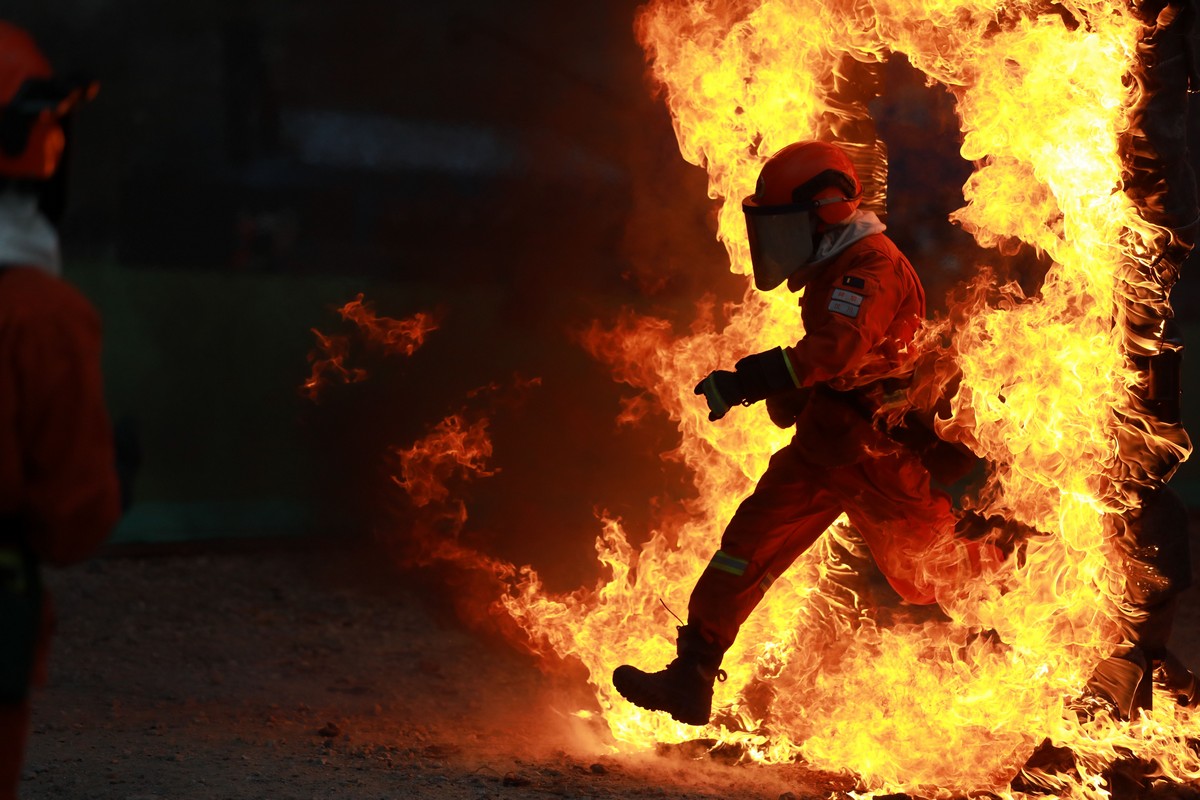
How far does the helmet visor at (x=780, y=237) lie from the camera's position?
13.9 feet

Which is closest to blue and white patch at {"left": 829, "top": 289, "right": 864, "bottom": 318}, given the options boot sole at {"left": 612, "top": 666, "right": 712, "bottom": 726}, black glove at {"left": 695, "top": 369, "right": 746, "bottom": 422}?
black glove at {"left": 695, "top": 369, "right": 746, "bottom": 422}

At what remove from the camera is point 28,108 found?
2.62 meters

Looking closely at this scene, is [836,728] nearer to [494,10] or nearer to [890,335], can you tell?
[890,335]

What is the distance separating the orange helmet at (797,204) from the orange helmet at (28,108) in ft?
7.32

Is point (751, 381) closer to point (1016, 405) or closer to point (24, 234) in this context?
point (1016, 405)

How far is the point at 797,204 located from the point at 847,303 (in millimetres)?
389

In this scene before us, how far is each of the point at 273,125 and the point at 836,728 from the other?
16.7 feet

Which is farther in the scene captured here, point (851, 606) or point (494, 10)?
point (494, 10)

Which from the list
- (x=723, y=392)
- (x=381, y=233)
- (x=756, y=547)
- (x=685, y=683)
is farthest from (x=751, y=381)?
(x=381, y=233)

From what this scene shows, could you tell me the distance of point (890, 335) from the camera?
426cm

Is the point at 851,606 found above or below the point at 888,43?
below

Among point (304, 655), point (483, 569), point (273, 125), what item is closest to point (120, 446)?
point (304, 655)

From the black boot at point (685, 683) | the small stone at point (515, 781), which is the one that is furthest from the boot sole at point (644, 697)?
the small stone at point (515, 781)

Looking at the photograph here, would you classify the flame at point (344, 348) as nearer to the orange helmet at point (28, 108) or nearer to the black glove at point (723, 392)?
the black glove at point (723, 392)
